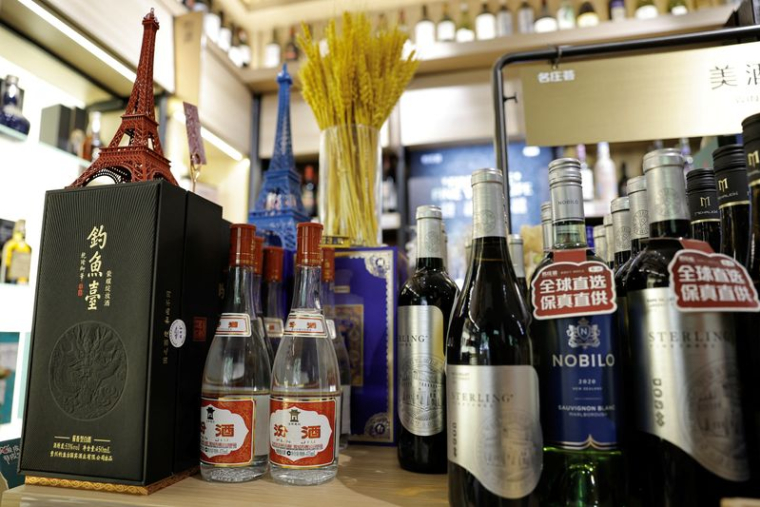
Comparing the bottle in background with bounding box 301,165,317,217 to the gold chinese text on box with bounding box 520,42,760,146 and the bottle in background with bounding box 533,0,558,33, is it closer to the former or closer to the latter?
the bottle in background with bounding box 533,0,558,33

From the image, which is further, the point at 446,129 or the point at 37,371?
the point at 446,129

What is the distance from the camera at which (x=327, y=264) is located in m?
0.87

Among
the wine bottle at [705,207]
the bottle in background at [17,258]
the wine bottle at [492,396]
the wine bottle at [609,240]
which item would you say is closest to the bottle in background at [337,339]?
the wine bottle at [492,396]

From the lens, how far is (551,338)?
1.72 ft

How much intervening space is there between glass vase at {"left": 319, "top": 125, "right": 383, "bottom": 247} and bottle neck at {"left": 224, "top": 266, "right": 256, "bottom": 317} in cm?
28

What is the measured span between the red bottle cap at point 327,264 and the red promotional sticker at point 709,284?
54 centimetres

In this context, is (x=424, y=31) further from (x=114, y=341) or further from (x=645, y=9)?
(x=114, y=341)

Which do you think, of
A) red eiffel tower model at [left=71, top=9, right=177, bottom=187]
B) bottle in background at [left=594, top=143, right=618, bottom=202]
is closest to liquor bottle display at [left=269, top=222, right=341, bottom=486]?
red eiffel tower model at [left=71, top=9, right=177, bottom=187]

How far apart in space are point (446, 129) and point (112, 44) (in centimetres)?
163

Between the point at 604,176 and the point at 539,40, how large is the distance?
78cm

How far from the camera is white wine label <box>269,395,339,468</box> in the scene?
61cm

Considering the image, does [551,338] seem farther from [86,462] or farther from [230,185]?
→ [230,185]

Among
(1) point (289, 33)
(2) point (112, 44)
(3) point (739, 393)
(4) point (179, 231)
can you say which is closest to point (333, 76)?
(4) point (179, 231)

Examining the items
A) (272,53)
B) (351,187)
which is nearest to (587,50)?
(351,187)
